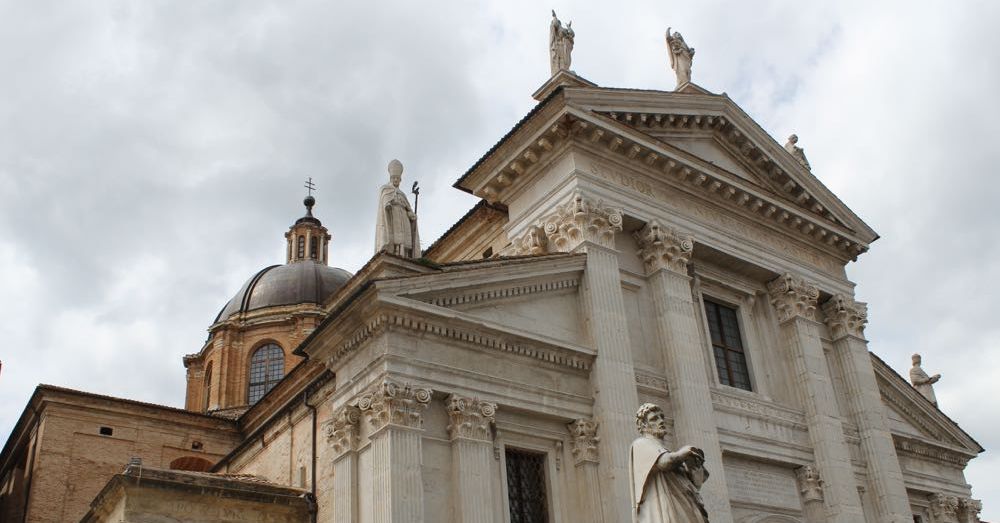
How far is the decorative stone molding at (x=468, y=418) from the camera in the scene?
13844 millimetres

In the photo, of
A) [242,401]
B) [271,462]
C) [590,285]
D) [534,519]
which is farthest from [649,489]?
[242,401]

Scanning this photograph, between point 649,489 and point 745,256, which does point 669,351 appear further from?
point 649,489

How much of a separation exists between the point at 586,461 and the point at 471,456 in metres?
2.11

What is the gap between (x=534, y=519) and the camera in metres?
14.5

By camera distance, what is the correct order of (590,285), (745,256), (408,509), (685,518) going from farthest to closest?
1. (745,256)
2. (590,285)
3. (408,509)
4. (685,518)

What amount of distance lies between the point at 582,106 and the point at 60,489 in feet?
48.7

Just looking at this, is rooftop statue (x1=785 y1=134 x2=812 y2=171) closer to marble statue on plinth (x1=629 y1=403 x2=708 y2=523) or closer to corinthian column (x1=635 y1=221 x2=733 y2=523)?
corinthian column (x1=635 y1=221 x2=733 y2=523)

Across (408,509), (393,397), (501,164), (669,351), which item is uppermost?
(501,164)

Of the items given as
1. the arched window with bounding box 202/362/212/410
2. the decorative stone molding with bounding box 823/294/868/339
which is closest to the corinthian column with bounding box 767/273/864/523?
the decorative stone molding with bounding box 823/294/868/339

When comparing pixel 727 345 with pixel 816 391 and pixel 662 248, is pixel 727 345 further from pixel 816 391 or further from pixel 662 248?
pixel 662 248

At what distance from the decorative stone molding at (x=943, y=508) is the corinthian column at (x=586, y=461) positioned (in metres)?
11.1

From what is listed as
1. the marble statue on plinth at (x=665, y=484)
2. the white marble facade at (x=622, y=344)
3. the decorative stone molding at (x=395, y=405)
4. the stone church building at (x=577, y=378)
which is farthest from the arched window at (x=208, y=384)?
the marble statue on plinth at (x=665, y=484)

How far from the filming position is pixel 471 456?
13.7 metres

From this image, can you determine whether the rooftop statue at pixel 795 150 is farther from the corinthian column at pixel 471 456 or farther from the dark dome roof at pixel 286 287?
the dark dome roof at pixel 286 287
